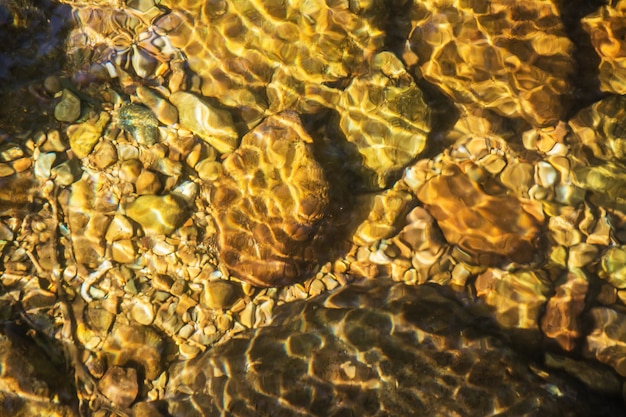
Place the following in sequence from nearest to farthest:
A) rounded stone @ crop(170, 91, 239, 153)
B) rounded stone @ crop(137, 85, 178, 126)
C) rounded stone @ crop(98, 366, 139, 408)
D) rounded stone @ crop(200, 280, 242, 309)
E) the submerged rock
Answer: the submerged rock < rounded stone @ crop(98, 366, 139, 408) < rounded stone @ crop(200, 280, 242, 309) < rounded stone @ crop(170, 91, 239, 153) < rounded stone @ crop(137, 85, 178, 126)

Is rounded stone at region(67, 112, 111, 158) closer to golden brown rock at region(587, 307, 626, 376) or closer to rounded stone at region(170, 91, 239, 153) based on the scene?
rounded stone at region(170, 91, 239, 153)

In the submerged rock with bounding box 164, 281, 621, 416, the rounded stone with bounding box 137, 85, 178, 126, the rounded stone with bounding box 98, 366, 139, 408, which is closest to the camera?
the submerged rock with bounding box 164, 281, 621, 416

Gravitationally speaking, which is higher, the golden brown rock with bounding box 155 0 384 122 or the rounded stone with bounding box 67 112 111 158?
the golden brown rock with bounding box 155 0 384 122

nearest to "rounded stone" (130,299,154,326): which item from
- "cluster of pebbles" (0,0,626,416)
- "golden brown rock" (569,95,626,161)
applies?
"cluster of pebbles" (0,0,626,416)

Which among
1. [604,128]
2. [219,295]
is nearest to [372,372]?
[219,295]

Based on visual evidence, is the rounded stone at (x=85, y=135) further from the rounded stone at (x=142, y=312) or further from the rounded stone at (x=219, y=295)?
the rounded stone at (x=219, y=295)

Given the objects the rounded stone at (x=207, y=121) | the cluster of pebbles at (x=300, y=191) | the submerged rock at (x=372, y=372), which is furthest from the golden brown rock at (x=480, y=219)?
the rounded stone at (x=207, y=121)

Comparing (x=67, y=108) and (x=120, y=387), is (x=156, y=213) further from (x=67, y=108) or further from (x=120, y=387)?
(x=120, y=387)
